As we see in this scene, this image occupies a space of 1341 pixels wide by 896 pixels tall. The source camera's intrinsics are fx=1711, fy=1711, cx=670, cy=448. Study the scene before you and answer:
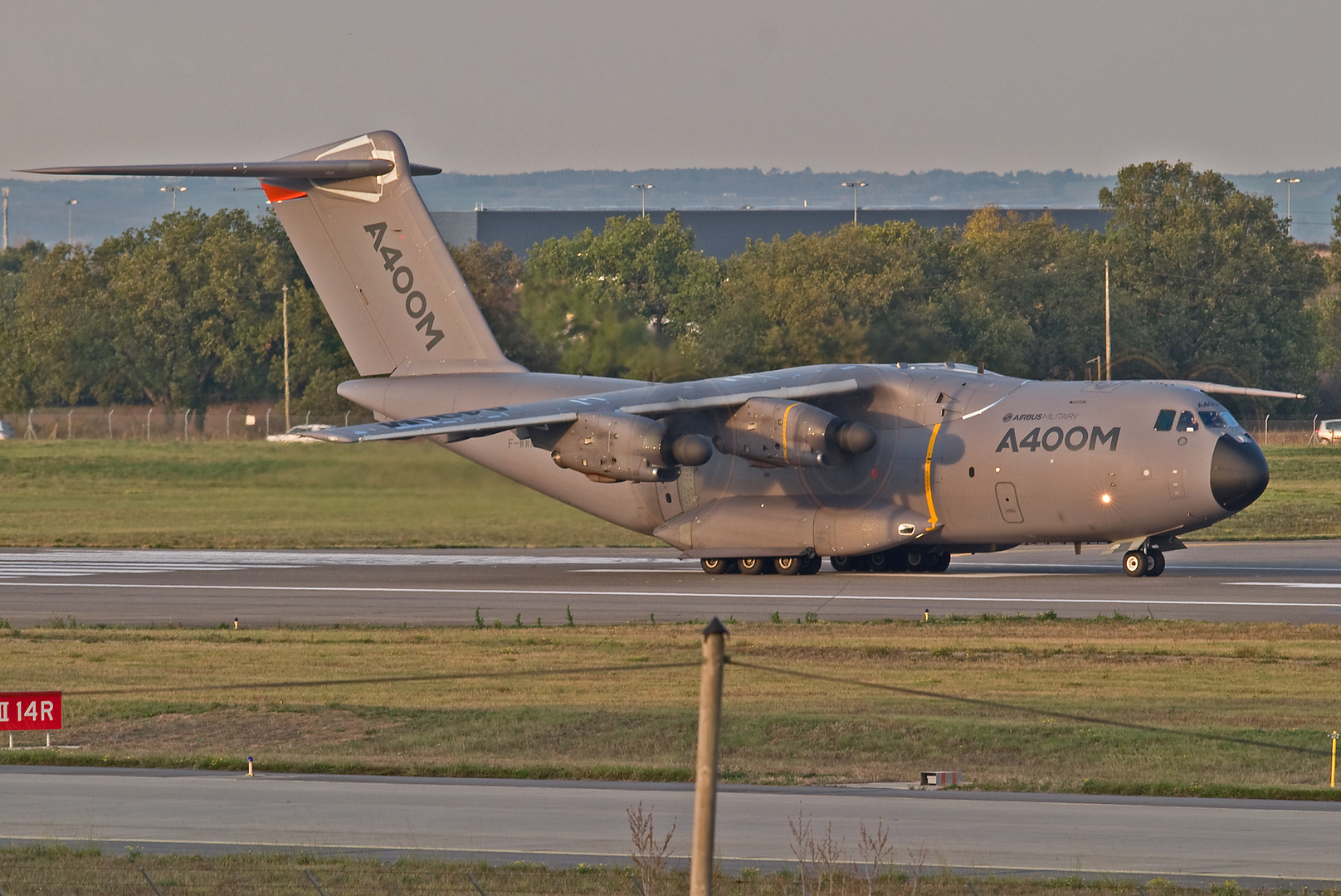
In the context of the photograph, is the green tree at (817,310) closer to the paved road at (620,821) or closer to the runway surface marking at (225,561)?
the runway surface marking at (225,561)

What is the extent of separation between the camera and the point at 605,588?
28828 mm

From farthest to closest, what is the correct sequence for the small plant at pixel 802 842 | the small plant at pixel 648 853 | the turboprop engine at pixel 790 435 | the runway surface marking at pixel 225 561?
the runway surface marking at pixel 225 561, the turboprop engine at pixel 790 435, the small plant at pixel 802 842, the small plant at pixel 648 853

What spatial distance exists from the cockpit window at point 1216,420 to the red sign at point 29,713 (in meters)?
18.9

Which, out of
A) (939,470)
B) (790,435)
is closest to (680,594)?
(790,435)

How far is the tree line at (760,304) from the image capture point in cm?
3478

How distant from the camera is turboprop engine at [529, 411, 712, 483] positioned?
28.1 m

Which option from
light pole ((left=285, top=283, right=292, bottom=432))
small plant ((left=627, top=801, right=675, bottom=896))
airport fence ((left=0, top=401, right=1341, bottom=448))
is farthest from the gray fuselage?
small plant ((left=627, top=801, right=675, bottom=896))

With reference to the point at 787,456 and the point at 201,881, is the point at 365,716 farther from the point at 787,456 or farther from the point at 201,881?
the point at 787,456

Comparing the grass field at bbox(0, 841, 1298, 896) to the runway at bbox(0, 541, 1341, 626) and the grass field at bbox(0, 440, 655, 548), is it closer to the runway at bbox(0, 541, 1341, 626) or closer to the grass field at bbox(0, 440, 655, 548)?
the runway at bbox(0, 541, 1341, 626)

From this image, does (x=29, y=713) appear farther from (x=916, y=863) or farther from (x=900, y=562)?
(x=900, y=562)

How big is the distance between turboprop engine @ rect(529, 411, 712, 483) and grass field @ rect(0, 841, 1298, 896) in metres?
18.4

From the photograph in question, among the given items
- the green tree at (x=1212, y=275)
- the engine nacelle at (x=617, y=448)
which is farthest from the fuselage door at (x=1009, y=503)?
the green tree at (x=1212, y=275)

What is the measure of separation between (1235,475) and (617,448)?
9846mm

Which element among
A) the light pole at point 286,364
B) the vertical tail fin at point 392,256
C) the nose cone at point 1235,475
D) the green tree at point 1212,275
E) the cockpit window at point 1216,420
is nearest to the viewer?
the nose cone at point 1235,475
